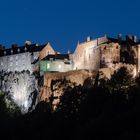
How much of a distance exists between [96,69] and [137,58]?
6243 mm

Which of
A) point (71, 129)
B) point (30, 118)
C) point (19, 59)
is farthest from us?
point (19, 59)

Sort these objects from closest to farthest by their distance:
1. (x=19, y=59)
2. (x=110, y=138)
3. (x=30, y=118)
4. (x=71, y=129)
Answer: (x=110, y=138)
(x=71, y=129)
(x=30, y=118)
(x=19, y=59)

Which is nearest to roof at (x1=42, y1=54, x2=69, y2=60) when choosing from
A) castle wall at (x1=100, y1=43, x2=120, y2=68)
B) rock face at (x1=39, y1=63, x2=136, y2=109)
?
rock face at (x1=39, y1=63, x2=136, y2=109)

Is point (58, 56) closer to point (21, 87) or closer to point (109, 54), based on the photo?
point (21, 87)

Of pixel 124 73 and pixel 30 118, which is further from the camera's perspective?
pixel 124 73

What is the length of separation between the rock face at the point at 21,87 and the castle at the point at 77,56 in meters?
1.58

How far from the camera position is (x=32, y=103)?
309ft

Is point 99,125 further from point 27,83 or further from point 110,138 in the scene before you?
point 27,83

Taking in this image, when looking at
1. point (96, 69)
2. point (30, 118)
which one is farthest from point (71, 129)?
point (96, 69)

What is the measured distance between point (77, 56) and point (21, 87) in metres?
10.4

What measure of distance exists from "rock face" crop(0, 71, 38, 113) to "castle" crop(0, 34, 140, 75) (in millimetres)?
1581

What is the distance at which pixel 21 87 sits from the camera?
98562mm

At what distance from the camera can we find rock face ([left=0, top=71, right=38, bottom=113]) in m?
95.6

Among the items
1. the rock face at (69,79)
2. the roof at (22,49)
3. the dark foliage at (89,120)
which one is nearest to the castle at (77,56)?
the roof at (22,49)
